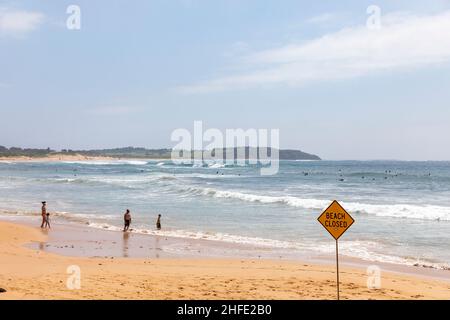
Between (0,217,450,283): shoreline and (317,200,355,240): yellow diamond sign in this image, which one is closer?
(317,200,355,240): yellow diamond sign

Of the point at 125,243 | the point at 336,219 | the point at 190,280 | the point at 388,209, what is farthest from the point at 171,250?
the point at 388,209

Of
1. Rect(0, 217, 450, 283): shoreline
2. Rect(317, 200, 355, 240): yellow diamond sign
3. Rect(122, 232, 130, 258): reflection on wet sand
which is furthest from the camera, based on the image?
Rect(122, 232, 130, 258): reflection on wet sand

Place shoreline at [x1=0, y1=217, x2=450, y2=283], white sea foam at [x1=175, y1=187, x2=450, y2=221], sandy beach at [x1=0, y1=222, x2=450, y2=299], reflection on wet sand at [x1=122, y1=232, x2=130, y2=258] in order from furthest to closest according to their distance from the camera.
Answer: white sea foam at [x1=175, y1=187, x2=450, y2=221], reflection on wet sand at [x1=122, y1=232, x2=130, y2=258], shoreline at [x1=0, y1=217, x2=450, y2=283], sandy beach at [x1=0, y1=222, x2=450, y2=299]

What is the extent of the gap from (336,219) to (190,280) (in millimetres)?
4166

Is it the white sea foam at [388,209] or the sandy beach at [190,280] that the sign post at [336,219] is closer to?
the sandy beach at [190,280]

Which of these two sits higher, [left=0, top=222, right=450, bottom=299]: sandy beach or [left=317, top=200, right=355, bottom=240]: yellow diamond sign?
[left=317, top=200, right=355, bottom=240]: yellow diamond sign

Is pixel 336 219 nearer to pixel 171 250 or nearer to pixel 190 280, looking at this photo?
pixel 190 280

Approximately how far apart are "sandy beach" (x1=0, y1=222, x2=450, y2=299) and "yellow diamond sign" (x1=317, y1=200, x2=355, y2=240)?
1.70 m

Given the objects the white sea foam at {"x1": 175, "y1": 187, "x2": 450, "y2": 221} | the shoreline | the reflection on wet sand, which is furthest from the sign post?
the white sea foam at {"x1": 175, "y1": 187, "x2": 450, "y2": 221}

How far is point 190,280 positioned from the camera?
1280 cm

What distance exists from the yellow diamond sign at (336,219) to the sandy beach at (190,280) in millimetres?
1700

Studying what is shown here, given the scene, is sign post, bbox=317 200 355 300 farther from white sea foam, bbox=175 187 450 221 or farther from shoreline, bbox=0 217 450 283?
white sea foam, bbox=175 187 450 221

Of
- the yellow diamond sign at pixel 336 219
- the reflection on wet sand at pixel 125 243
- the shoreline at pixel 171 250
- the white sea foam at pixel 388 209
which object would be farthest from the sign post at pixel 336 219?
the white sea foam at pixel 388 209

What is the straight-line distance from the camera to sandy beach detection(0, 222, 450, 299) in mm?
11078
